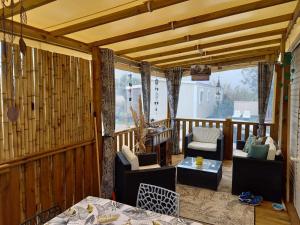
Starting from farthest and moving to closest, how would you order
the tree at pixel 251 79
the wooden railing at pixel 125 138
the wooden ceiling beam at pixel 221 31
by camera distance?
the tree at pixel 251 79 < the wooden railing at pixel 125 138 < the wooden ceiling beam at pixel 221 31

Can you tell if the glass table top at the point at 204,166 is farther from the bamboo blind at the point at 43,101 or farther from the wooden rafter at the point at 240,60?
the wooden rafter at the point at 240,60

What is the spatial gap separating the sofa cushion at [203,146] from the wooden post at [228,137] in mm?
685

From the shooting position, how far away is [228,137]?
5434 mm

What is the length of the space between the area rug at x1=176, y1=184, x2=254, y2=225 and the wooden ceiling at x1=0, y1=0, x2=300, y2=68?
8.39 ft

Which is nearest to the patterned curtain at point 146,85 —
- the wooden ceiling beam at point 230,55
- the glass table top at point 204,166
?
the wooden ceiling beam at point 230,55

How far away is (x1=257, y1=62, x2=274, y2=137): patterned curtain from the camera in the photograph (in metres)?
4.89

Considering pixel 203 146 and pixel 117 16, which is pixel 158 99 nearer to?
pixel 203 146

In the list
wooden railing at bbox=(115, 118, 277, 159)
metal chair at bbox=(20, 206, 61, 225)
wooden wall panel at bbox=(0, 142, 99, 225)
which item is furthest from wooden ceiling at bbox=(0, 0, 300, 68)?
wooden railing at bbox=(115, 118, 277, 159)

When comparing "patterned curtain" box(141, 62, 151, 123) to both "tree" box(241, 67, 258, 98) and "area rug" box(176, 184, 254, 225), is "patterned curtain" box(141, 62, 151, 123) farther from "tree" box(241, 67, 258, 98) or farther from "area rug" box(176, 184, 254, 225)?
"tree" box(241, 67, 258, 98)

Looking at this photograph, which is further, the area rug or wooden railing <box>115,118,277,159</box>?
wooden railing <box>115,118,277,159</box>

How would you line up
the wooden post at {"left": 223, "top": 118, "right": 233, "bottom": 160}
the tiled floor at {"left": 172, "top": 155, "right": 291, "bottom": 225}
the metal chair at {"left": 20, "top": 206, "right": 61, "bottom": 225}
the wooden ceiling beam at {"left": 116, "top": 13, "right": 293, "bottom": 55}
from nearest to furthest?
the metal chair at {"left": 20, "top": 206, "right": 61, "bottom": 225} → the tiled floor at {"left": 172, "top": 155, "right": 291, "bottom": 225} → the wooden ceiling beam at {"left": 116, "top": 13, "right": 293, "bottom": 55} → the wooden post at {"left": 223, "top": 118, "right": 233, "bottom": 160}

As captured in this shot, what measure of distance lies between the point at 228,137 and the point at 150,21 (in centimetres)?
389

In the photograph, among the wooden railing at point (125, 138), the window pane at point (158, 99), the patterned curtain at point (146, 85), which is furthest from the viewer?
the window pane at point (158, 99)

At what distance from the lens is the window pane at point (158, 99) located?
558 centimetres
